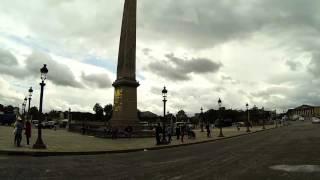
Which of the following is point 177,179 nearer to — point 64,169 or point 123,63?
point 64,169

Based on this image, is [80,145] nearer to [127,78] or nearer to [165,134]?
[165,134]

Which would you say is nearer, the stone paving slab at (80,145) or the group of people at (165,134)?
the stone paving slab at (80,145)

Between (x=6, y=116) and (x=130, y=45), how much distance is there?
6105 centimetres

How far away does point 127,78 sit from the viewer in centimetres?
4591

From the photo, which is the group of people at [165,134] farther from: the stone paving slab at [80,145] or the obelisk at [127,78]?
the obelisk at [127,78]

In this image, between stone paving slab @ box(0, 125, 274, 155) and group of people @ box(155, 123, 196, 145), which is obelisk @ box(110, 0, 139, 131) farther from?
stone paving slab @ box(0, 125, 274, 155)

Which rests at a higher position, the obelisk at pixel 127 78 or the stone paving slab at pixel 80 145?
the obelisk at pixel 127 78

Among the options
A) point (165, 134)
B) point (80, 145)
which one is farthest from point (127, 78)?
point (80, 145)

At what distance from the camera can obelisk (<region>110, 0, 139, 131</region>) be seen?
4553 cm

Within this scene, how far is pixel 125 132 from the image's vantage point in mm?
43094

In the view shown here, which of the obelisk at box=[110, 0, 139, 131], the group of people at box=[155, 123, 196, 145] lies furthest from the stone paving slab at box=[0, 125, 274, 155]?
the obelisk at box=[110, 0, 139, 131]

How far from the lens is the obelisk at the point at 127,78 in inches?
1793

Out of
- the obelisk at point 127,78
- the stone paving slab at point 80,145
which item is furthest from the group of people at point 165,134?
the obelisk at point 127,78

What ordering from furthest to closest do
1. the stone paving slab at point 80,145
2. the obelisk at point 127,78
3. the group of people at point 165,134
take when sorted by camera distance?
the obelisk at point 127,78
the group of people at point 165,134
the stone paving slab at point 80,145
